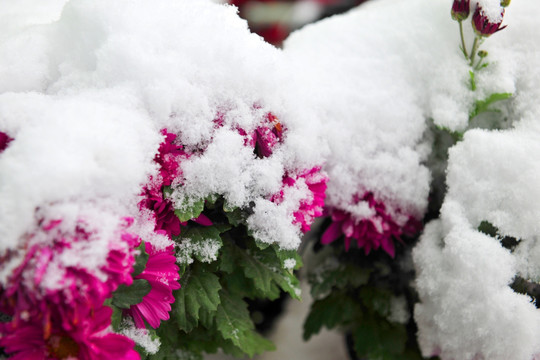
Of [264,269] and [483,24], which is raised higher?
[483,24]

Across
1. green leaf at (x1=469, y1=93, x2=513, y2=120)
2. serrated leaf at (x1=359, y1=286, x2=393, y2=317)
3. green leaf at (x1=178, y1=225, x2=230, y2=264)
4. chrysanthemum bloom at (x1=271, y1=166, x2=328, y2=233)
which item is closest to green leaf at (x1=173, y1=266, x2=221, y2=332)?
green leaf at (x1=178, y1=225, x2=230, y2=264)

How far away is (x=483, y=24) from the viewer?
704 mm

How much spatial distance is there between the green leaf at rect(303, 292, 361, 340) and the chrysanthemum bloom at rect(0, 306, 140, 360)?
1.62 feet

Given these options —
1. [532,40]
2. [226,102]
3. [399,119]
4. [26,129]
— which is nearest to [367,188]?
[399,119]

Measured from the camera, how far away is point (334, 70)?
0.80m

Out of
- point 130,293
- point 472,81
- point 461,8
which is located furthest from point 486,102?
point 130,293

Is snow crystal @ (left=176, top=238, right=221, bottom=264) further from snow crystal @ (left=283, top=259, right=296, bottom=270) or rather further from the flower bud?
the flower bud

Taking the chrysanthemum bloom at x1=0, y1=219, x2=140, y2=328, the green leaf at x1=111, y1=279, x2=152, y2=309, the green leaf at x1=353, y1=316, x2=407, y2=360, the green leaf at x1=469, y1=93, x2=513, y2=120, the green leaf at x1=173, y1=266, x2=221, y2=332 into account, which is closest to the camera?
the chrysanthemum bloom at x1=0, y1=219, x2=140, y2=328

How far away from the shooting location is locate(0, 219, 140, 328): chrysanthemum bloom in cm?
42

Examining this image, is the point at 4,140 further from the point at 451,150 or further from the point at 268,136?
the point at 451,150

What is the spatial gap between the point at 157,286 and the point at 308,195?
24 centimetres

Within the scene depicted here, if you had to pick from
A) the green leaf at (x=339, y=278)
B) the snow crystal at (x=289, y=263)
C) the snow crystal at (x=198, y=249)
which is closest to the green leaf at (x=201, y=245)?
the snow crystal at (x=198, y=249)

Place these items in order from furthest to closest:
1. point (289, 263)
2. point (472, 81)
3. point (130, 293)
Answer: point (472, 81)
point (289, 263)
point (130, 293)

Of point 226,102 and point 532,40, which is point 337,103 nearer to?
point 226,102
